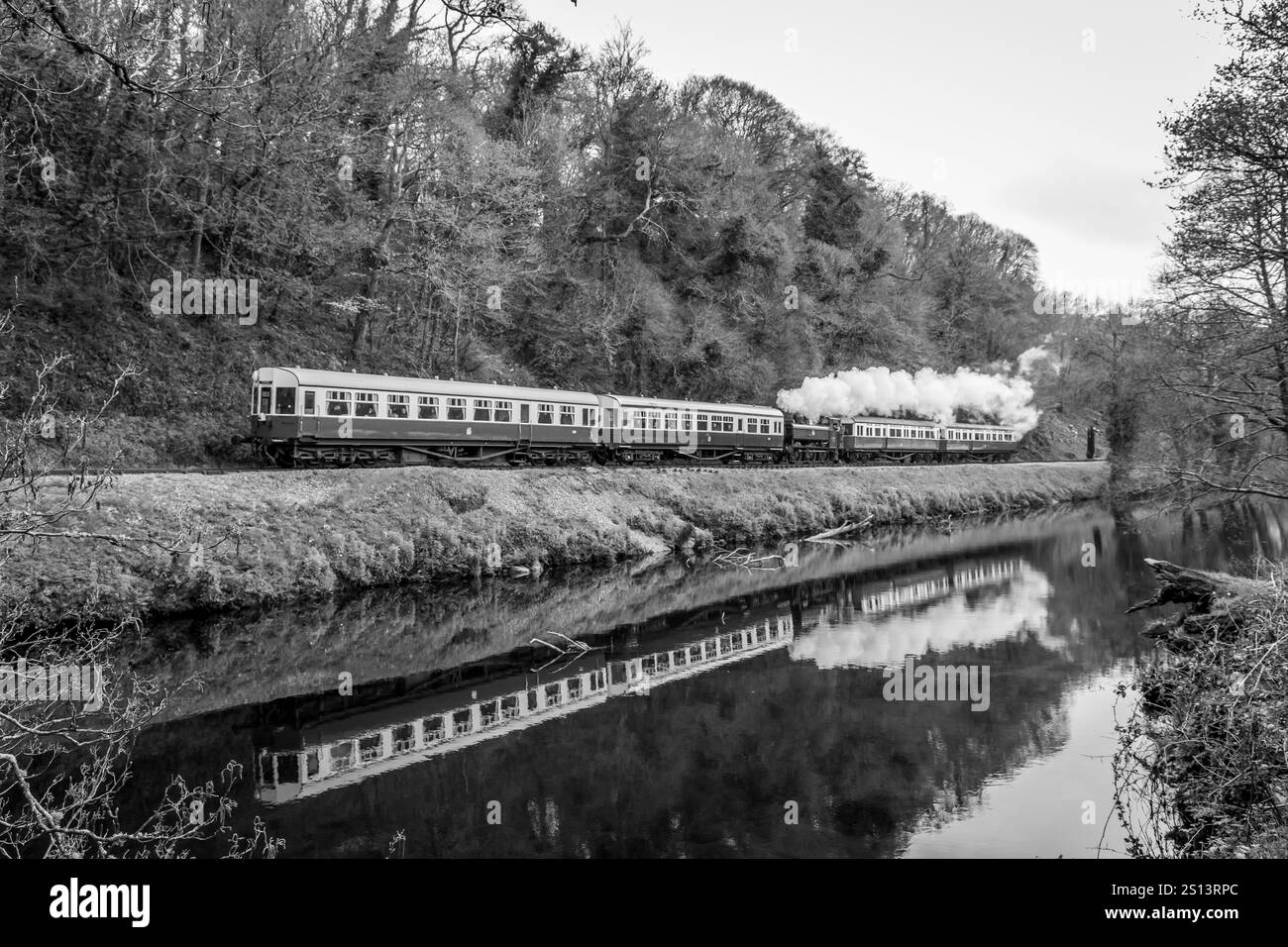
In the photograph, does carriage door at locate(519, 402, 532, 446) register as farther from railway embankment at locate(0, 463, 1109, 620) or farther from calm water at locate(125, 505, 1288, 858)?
calm water at locate(125, 505, 1288, 858)

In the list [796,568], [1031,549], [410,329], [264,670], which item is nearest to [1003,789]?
[264,670]

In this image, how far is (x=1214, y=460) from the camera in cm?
1513

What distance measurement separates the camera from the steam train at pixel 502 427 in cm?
2189

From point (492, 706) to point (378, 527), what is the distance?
8695mm

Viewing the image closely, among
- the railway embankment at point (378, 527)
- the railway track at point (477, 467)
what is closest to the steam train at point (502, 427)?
the railway track at point (477, 467)

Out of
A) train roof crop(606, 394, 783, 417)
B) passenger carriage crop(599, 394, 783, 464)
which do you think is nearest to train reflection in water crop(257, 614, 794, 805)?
passenger carriage crop(599, 394, 783, 464)

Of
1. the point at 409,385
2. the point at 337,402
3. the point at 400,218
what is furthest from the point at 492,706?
the point at 400,218

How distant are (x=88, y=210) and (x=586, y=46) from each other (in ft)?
95.0

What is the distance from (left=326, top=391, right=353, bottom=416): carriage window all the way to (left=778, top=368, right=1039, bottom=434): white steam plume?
25.0 m

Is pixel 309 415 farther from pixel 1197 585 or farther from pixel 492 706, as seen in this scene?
pixel 1197 585

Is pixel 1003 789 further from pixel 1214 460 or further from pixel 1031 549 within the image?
pixel 1031 549

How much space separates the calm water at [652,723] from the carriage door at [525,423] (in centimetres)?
745

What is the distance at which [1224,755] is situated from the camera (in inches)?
330

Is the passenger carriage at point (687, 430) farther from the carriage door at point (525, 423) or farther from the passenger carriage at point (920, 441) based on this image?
the passenger carriage at point (920, 441)
